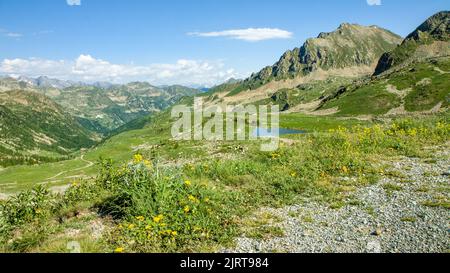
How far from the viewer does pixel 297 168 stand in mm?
21078

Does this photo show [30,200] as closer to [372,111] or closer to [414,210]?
[414,210]

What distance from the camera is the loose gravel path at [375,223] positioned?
11.3 metres

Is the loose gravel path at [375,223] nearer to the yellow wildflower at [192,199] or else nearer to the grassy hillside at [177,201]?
the grassy hillside at [177,201]

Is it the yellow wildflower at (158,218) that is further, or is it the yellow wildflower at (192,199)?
the yellow wildflower at (192,199)

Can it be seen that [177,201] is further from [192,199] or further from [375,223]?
[375,223]

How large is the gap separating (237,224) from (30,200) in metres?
9.58

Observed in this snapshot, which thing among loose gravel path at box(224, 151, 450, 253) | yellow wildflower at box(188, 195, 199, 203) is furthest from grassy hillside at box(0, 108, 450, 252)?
loose gravel path at box(224, 151, 450, 253)

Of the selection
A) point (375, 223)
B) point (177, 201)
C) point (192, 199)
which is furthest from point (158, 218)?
point (375, 223)

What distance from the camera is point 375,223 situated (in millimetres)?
13008

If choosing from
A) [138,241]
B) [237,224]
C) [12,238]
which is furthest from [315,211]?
[12,238]

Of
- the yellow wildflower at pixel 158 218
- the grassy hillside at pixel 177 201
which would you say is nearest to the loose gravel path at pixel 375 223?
the grassy hillside at pixel 177 201

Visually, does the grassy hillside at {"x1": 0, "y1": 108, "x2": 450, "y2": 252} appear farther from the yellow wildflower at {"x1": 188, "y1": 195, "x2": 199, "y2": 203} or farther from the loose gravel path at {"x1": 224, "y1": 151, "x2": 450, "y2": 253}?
the loose gravel path at {"x1": 224, "y1": 151, "x2": 450, "y2": 253}
